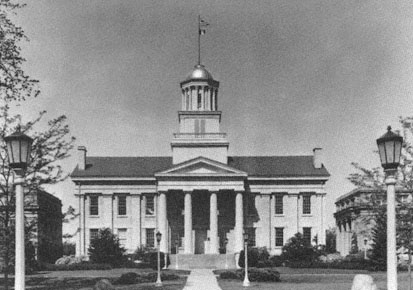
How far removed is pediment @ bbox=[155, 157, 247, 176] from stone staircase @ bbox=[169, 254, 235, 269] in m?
9.20

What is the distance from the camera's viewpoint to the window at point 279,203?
209 feet

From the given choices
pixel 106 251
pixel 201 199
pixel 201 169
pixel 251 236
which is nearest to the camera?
pixel 106 251

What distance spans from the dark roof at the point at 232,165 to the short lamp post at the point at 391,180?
5318 centimetres

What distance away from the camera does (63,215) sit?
62.6 feet

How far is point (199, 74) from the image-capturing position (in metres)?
63.4

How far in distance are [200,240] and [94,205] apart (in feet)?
44.2

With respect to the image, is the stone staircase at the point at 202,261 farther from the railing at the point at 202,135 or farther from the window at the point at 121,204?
the railing at the point at 202,135

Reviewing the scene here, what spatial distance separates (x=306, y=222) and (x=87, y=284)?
36.6 meters

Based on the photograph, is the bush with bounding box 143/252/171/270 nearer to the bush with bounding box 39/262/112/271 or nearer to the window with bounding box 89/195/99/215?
the bush with bounding box 39/262/112/271

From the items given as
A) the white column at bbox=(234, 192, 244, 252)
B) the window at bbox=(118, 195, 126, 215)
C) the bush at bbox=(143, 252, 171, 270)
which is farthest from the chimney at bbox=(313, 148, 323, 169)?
the window at bbox=(118, 195, 126, 215)

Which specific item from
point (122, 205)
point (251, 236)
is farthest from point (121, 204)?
point (251, 236)

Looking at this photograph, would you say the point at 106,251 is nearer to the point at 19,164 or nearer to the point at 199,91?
the point at 199,91

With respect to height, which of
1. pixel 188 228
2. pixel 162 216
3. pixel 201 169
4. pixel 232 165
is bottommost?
pixel 188 228

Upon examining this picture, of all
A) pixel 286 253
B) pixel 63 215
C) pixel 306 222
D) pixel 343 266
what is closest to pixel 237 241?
pixel 286 253
